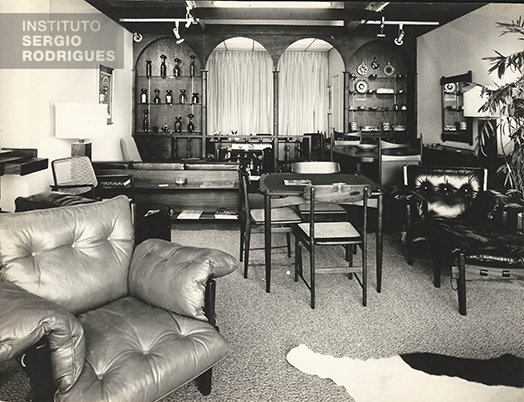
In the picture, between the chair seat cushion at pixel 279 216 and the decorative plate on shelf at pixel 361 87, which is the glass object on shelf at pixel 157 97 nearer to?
the decorative plate on shelf at pixel 361 87

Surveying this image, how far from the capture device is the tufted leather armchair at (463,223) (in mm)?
3732

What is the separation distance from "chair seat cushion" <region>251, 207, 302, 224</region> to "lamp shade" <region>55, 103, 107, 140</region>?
7.44 feet

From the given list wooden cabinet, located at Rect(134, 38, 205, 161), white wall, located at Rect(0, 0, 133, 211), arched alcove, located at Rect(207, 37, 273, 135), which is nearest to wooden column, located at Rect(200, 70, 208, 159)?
wooden cabinet, located at Rect(134, 38, 205, 161)

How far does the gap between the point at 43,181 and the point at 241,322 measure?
3197 mm

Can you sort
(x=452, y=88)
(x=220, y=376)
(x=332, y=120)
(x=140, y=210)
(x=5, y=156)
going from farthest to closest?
1. (x=332, y=120)
2. (x=452, y=88)
3. (x=5, y=156)
4. (x=140, y=210)
5. (x=220, y=376)

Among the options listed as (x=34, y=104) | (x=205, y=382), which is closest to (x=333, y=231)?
(x=205, y=382)

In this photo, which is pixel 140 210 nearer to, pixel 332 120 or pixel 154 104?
pixel 154 104

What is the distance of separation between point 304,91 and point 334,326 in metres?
10.2

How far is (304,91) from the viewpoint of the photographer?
13.0 meters

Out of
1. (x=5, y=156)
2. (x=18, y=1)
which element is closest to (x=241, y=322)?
(x=5, y=156)

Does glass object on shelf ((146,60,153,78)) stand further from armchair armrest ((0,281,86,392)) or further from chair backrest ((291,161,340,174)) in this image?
armchair armrest ((0,281,86,392))

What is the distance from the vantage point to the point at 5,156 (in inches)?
196

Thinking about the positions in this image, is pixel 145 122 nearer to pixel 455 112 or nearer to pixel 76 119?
pixel 76 119

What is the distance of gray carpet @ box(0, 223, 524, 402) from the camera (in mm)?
2674
